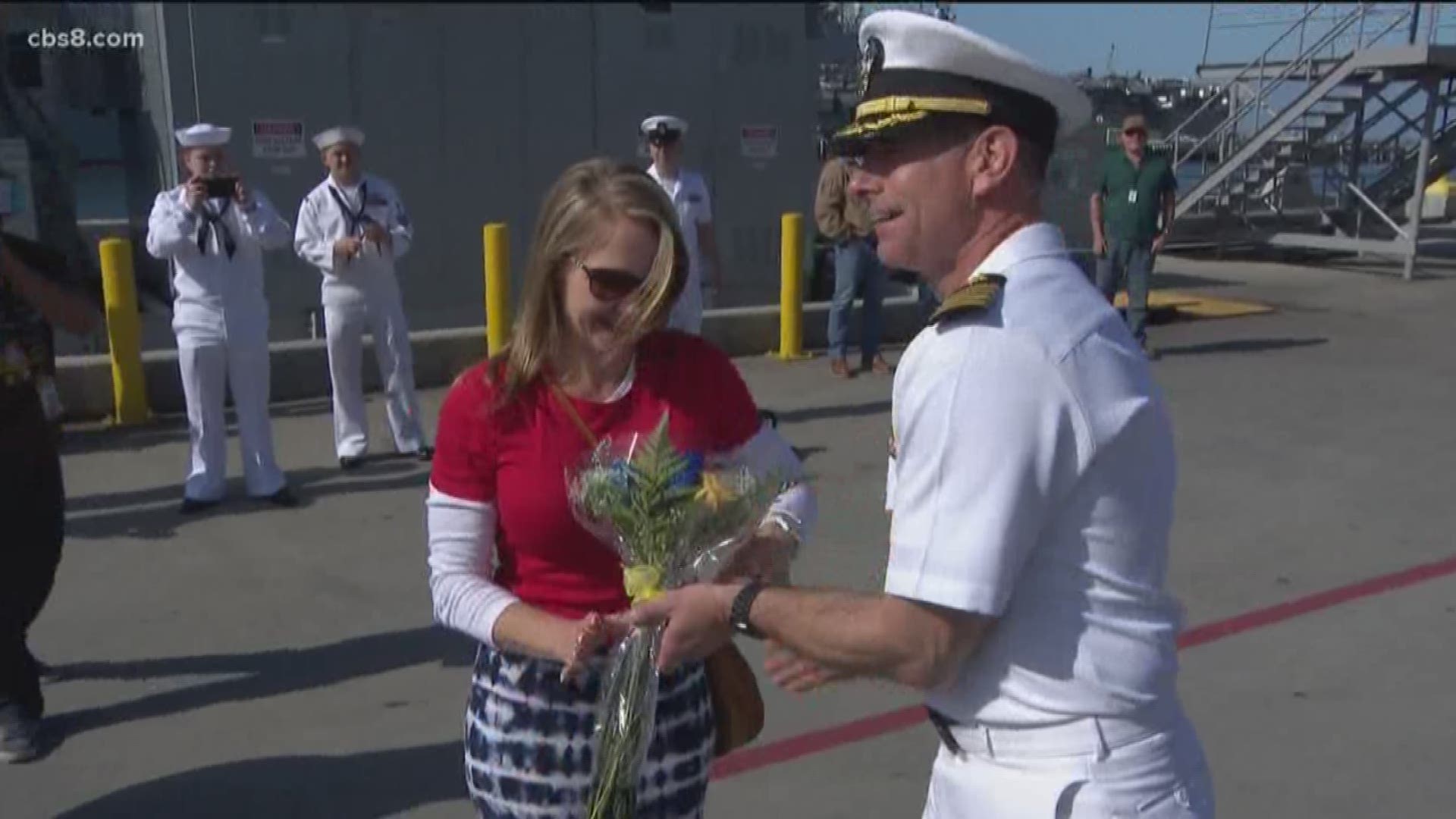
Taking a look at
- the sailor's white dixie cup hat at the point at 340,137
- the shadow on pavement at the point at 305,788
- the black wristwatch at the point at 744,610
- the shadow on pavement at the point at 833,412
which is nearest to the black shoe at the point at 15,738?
the shadow on pavement at the point at 305,788

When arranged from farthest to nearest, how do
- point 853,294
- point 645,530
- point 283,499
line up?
point 853,294 < point 283,499 < point 645,530

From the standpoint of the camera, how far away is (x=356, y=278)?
319 inches

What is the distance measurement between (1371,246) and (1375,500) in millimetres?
11211

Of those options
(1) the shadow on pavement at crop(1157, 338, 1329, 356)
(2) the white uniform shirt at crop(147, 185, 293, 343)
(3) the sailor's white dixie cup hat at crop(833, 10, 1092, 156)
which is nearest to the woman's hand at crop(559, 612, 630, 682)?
(3) the sailor's white dixie cup hat at crop(833, 10, 1092, 156)

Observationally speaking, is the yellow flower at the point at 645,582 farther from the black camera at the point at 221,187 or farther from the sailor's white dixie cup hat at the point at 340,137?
the sailor's white dixie cup hat at the point at 340,137

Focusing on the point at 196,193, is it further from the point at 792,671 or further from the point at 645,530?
the point at 792,671

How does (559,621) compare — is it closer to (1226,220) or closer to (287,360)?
(287,360)

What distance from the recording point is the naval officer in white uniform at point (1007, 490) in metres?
1.69

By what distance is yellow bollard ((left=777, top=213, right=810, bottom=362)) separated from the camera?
1181 centimetres

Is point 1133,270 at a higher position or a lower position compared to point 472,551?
lower

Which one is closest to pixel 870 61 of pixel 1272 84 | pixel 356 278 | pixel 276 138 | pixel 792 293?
pixel 356 278

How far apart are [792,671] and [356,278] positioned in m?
6.63

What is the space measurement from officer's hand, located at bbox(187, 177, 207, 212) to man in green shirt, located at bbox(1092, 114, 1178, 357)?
7217mm

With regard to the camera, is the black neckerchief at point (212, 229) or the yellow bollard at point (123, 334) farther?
the yellow bollard at point (123, 334)
